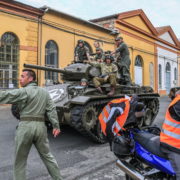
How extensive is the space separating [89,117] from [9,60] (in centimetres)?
855

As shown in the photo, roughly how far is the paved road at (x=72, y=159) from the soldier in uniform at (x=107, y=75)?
1651mm

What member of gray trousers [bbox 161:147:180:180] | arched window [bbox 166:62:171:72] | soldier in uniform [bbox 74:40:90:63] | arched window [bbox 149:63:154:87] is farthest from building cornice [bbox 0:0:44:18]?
arched window [bbox 166:62:171:72]

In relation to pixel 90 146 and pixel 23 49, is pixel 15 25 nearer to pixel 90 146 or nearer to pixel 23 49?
pixel 23 49

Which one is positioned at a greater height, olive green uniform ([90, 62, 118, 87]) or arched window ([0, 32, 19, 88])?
arched window ([0, 32, 19, 88])

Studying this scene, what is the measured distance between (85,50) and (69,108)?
334cm

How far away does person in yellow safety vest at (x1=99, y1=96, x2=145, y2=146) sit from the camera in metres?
3.02

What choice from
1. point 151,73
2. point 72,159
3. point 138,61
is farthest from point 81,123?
point 151,73

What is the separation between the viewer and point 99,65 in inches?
309

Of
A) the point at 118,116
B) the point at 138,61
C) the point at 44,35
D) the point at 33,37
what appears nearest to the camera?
the point at 118,116

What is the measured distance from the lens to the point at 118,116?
3.03 meters

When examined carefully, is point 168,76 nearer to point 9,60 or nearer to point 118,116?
point 9,60

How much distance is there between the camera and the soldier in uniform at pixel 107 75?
23.1ft

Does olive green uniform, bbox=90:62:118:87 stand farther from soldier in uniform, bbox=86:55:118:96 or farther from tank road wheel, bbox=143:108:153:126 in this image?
tank road wheel, bbox=143:108:153:126

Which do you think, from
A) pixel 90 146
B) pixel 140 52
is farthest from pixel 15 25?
pixel 140 52
